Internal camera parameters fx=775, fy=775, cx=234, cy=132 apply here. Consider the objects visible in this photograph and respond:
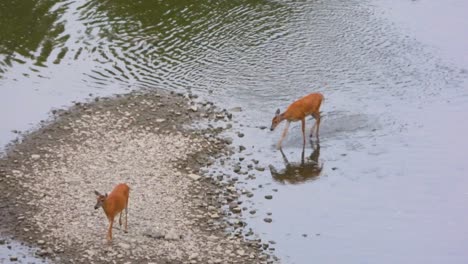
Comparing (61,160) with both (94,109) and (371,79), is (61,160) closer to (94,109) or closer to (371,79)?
(94,109)

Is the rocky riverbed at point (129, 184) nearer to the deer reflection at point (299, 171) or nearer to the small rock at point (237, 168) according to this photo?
the small rock at point (237, 168)

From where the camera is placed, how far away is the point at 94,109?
21.5 metres

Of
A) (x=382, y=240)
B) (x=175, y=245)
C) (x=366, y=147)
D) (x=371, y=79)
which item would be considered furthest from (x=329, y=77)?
(x=175, y=245)

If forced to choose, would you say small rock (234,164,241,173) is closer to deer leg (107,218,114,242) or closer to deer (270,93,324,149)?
deer (270,93,324,149)

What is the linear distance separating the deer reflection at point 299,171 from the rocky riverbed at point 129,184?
144 cm

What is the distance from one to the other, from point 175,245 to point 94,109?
707 cm

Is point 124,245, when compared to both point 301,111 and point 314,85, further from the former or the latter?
point 314,85

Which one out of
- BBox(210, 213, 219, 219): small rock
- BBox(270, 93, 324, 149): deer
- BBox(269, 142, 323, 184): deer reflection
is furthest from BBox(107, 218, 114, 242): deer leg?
BBox(270, 93, 324, 149): deer

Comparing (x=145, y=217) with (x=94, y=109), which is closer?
(x=145, y=217)

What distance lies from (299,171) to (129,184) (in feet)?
13.9

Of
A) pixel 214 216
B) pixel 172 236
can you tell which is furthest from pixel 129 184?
pixel 172 236

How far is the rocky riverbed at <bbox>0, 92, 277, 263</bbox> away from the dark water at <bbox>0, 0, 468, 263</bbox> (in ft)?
2.54

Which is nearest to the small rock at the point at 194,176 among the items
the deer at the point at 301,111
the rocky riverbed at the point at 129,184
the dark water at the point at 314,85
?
the rocky riverbed at the point at 129,184

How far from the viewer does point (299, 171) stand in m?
19.1
